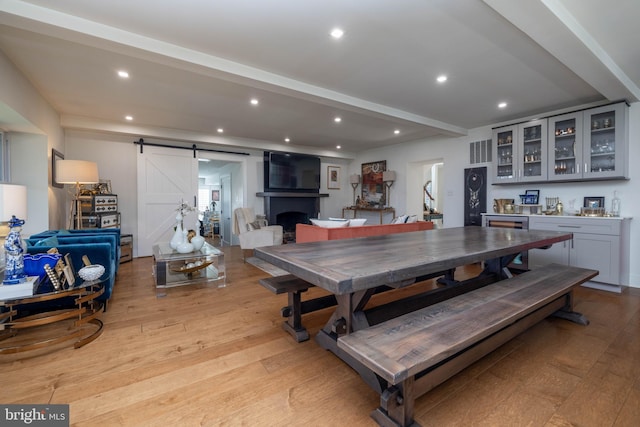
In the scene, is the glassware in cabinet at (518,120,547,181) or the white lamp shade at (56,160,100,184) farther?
the glassware in cabinet at (518,120,547,181)

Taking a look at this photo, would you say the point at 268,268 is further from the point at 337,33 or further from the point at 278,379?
the point at 337,33

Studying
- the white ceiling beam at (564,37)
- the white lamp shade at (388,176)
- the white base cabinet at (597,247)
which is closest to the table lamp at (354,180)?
the white lamp shade at (388,176)

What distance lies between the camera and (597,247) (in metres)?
3.50

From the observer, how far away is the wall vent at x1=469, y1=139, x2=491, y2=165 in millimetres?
5050

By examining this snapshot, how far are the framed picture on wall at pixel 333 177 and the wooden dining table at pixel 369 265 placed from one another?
5.55 metres

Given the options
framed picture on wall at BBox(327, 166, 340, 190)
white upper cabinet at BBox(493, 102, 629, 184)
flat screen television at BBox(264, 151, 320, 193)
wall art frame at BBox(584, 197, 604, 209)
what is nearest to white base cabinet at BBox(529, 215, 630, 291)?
wall art frame at BBox(584, 197, 604, 209)

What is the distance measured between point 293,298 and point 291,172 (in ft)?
16.5

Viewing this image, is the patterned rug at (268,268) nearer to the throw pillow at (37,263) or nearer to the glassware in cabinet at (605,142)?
the throw pillow at (37,263)

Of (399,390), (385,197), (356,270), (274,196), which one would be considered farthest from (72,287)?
(385,197)

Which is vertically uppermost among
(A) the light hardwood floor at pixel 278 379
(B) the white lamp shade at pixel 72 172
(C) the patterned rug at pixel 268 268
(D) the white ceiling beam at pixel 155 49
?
(D) the white ceiling beam at pixel 155 49

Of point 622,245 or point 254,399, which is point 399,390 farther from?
point 622,245

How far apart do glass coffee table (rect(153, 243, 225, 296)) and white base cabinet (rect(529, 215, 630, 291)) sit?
4.43 m

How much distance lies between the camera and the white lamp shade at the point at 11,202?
7.31 ft

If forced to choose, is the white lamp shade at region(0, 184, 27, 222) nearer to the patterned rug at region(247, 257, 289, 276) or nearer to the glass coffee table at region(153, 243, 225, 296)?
the glass coffee table at region(153, 243, 225, 296)
